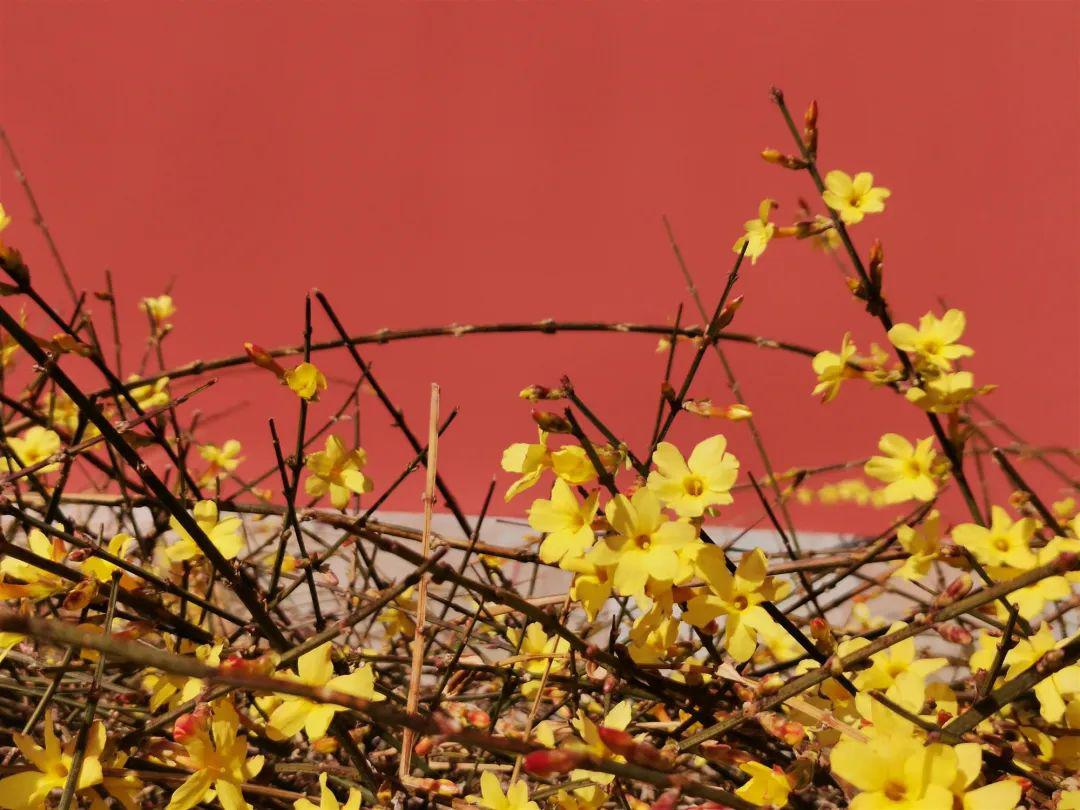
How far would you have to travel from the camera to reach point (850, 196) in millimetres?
1014

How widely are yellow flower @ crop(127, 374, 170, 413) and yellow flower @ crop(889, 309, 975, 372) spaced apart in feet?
3.38

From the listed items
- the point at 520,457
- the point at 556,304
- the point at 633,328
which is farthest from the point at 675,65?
the point at 520,457

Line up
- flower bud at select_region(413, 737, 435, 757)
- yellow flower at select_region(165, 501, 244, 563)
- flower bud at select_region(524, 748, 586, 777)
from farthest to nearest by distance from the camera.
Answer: yellow flower at select_region(165, 501, 244, 563)
flower bud at select_region(413, 737, 435, 757)
flower bud at select_region(524, 748, 586, 777)

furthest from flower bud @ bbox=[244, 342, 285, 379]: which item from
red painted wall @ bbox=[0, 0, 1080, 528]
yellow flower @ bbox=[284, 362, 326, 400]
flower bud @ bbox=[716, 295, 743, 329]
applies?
red painted wall @ bbox=[0, 0, 1080, 528]

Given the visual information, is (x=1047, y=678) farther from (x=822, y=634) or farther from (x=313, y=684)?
(x=313, y=684)

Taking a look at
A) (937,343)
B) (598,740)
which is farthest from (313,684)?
(937,343)

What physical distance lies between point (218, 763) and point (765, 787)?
1.40 ft

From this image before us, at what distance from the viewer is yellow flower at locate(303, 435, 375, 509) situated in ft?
2.82

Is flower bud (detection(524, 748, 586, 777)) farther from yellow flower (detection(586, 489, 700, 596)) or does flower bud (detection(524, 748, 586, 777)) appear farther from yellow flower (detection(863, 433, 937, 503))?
yellow flower (detection(863, 433, 937, 503))

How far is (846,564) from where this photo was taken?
923 mm

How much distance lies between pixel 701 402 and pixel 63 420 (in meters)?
1.05

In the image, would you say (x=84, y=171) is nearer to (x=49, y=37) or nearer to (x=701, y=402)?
(x=49, y=37)

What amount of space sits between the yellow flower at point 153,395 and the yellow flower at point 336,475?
1.33 ft

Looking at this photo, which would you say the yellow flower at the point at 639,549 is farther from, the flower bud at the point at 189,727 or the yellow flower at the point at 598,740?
the flower bud at the point at 189,727
